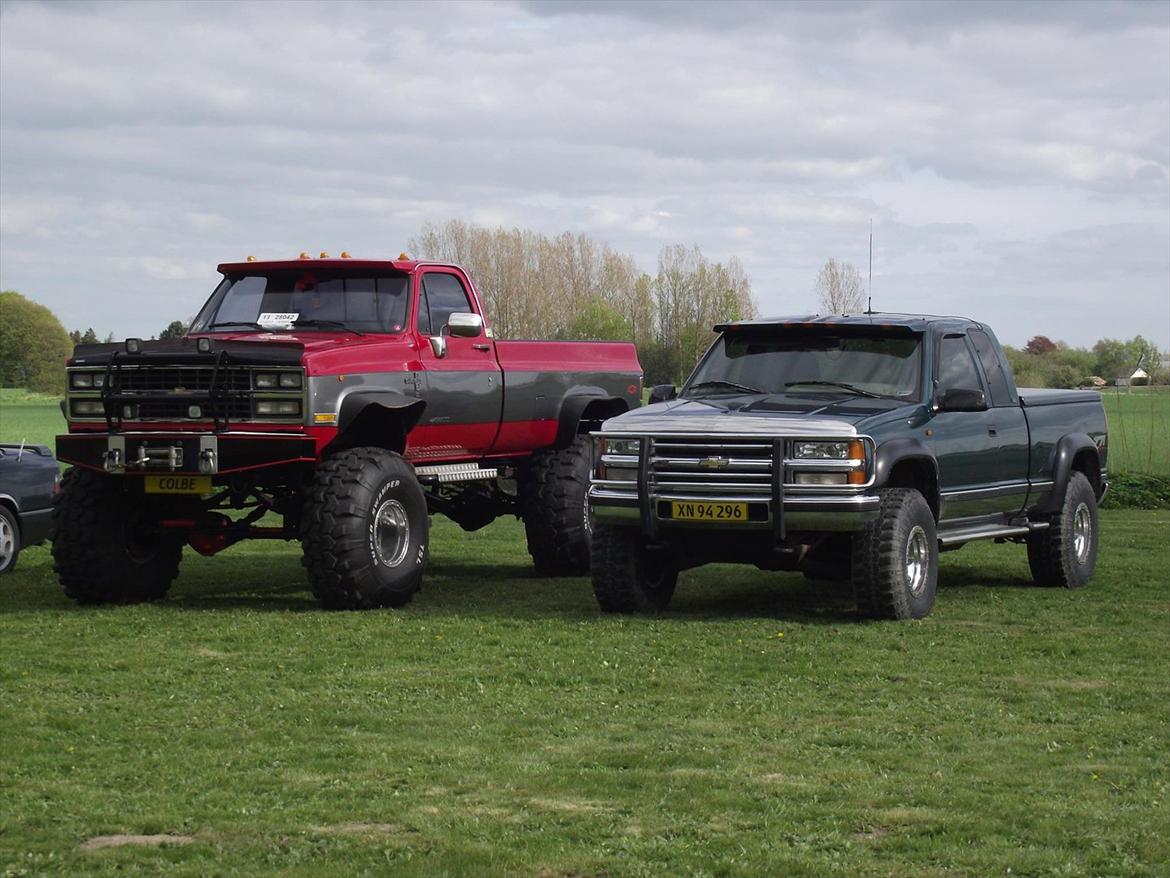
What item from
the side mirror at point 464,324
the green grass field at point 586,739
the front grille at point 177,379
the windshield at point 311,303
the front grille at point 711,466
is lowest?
the green grass field at point 586,739

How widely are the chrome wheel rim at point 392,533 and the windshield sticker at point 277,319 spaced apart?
1871mm

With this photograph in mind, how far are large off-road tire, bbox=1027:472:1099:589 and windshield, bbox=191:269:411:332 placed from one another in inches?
221

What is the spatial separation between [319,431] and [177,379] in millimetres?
1126

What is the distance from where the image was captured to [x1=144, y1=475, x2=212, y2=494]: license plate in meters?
13.2

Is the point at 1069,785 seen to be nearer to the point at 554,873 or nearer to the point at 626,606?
the point at 554,873

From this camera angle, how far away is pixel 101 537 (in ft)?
45.1

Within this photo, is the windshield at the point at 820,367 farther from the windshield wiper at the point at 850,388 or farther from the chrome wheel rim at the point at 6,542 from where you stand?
the chrome wheel rim at the point at 6,542

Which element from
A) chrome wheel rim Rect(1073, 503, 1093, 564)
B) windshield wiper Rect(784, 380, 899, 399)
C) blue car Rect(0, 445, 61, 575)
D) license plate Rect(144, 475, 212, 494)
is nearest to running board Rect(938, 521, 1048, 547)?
chrome wheel rim Rect(1073, 503, 1093, 564)

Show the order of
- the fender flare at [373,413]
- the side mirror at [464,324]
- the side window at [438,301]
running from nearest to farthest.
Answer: the fender flare at [373,413]
the side mirror at [464,324]
the side window at [438,301]

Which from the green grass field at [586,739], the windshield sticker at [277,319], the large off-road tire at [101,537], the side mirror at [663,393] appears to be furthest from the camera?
the windshield sticker at [277,319]

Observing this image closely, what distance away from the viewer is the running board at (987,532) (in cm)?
1355

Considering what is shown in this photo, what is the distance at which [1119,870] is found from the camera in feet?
20.3

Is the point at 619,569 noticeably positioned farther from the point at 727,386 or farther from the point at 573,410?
the point at 573,410

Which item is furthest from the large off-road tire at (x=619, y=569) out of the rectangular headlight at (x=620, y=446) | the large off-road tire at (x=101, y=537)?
the large off-road tire at (x=101, y=537)
